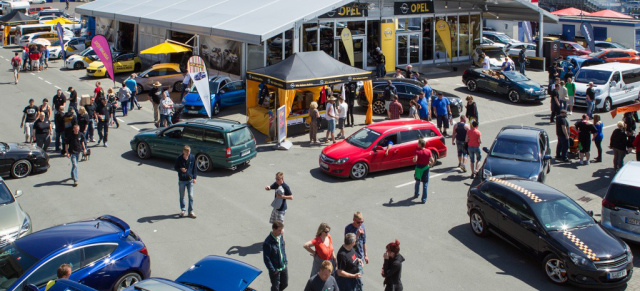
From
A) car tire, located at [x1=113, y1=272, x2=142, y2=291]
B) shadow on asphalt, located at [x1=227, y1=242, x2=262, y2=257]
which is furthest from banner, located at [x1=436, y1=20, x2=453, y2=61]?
car tire, located at [x1=113, y1=272, x2=142, y2=291]

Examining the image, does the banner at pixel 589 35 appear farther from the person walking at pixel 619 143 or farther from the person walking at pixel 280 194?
the person walking at pixel 280 194

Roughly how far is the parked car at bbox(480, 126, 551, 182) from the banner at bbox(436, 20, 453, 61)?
62.4ft

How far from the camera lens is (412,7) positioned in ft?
110

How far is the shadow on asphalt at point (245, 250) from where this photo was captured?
12.0 meters

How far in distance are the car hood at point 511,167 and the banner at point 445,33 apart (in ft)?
67.4

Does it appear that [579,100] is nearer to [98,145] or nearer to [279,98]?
[279,98]

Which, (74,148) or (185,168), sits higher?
(74,148)

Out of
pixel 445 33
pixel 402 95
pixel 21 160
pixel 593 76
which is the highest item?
pixel 445 33

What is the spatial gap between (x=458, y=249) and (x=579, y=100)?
16.0 meters

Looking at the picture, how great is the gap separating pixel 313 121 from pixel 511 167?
720 centimetres

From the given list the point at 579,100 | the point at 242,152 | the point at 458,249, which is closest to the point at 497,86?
the point at 579,100

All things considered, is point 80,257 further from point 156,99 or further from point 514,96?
point 514,96

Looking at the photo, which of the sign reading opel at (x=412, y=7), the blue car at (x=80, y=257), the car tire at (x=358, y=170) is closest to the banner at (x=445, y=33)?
the sign reading opel at (x=412, y=7)

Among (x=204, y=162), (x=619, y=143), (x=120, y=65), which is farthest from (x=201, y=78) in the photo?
(x=120, y=65)
